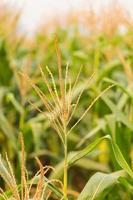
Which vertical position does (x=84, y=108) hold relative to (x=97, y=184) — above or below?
below

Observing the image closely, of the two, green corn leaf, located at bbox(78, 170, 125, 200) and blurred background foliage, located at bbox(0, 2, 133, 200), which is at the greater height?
green corn leaf, located at bbox(78, 170, 125, 200)

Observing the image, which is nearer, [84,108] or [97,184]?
[97,184]

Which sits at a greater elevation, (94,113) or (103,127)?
(103,127)

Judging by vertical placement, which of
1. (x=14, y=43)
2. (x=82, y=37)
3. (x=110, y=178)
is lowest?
(x=82, y=37)

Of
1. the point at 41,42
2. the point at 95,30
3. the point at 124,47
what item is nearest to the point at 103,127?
the point at 95,30

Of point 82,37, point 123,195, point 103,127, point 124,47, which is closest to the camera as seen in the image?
point 123,195

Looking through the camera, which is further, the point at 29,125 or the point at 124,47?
the point at 124,47

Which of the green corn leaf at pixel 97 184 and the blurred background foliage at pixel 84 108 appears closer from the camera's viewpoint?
the green corn leaf at pixel 97 184

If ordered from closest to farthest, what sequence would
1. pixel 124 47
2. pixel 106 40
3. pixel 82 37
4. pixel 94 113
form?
pixel 94 113 → pixel 106 40 → pixel 124 47 → pixel 82 37

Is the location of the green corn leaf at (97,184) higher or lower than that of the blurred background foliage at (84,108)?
higher

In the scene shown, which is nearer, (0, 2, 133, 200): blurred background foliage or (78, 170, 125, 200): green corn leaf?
(78, 170, 125, 200): green corn leaf

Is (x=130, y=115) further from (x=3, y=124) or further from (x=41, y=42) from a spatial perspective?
(x=41, y=42)
